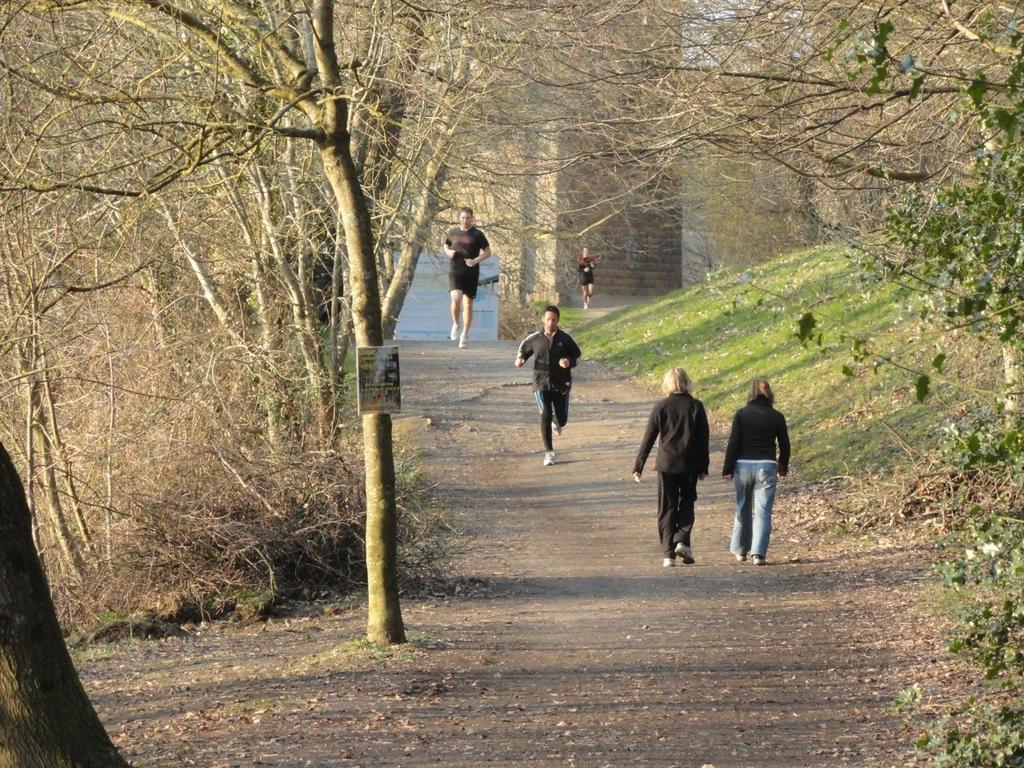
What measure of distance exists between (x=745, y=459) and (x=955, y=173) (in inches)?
123

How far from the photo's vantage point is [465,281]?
18.6 metres

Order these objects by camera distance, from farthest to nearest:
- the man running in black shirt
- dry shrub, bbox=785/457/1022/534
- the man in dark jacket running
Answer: the man running in black shirt < the man in dark jacket running < dry shrub, bbox=785/457/1022/534

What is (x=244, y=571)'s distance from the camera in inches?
462

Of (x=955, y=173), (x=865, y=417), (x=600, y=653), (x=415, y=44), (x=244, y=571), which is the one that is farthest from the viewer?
(x=865, y=417)

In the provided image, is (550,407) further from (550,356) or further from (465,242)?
(465,242)

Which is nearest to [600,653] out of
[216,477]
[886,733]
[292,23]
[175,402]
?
[886,733]

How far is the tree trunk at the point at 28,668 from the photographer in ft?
18.7

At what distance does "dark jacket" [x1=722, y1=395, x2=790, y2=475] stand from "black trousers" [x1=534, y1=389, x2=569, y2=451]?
4.40 metres

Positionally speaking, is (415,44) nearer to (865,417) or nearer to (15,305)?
(15,305)

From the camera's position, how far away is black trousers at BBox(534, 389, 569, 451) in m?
16.3

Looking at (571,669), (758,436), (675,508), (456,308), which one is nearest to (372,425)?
(571,669)

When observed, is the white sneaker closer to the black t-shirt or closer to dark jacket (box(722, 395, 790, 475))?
dark jacket (box(722, 395, 790, 475))

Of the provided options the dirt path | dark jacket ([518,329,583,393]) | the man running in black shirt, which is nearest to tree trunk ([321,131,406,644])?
the dirt path

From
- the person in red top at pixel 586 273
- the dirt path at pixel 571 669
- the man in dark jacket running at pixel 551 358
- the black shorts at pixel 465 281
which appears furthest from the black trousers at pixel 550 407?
the person in red top at pixel 586 273
